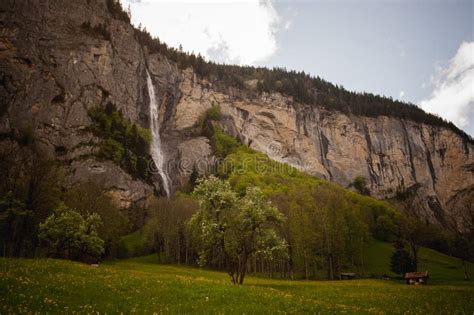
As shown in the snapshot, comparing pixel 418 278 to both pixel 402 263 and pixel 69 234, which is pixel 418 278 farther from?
pixel 69 234

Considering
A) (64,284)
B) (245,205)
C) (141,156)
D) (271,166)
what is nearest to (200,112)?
(271,166)

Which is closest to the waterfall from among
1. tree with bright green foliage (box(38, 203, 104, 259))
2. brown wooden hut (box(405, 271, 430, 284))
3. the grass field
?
tree with bright green foliage (box(38, 203, 104, 259))

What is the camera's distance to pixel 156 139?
457 ft

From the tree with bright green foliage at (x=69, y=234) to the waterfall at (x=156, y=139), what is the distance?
243 ft

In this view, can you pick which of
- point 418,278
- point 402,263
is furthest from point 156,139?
point 418,278

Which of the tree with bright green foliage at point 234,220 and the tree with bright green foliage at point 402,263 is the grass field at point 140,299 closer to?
the tree with bright green foliage at point 234,220

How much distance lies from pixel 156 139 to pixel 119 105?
22574 mm

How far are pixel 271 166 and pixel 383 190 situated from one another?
269 feet

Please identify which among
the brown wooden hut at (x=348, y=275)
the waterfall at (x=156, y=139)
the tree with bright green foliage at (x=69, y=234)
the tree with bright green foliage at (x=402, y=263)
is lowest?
the brown wooden hut at (x=348, y=275)

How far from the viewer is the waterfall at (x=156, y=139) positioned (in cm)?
12756

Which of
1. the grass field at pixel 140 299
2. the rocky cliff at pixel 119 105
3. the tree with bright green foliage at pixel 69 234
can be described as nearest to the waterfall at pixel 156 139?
the rocky cliff at pixel 119 105

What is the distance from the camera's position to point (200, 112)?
16925cm

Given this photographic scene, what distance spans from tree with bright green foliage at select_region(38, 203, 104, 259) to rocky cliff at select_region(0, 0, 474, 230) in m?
49.8

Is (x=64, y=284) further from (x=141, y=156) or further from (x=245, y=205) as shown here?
(x=141, y=156)
